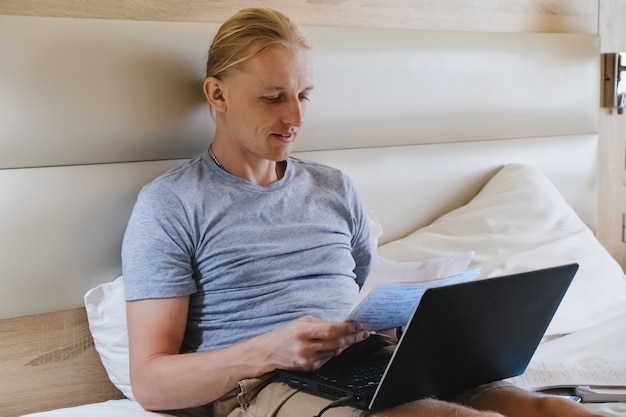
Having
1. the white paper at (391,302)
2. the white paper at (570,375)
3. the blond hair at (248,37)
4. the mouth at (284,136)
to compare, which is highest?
the blond hair at (248,37)

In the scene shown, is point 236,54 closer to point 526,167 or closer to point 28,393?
point 28,393

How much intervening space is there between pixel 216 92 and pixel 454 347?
2.22ft

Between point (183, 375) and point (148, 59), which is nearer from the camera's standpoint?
point (183, 375)

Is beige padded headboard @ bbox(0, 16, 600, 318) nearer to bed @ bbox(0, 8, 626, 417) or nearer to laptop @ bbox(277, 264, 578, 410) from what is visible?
bed @ bbox(0, 8, 626, 417)

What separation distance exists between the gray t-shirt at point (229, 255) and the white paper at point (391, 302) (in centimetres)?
25

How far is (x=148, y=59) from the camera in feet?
5.53

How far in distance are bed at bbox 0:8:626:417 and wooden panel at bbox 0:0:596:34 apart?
8 cm

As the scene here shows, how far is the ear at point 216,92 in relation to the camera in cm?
168

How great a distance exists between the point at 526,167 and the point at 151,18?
1039 mm

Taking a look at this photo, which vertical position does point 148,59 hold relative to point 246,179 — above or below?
above

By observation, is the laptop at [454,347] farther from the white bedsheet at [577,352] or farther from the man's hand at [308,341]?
the white bedsheet at [577,352]

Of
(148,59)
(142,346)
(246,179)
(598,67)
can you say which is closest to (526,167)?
(598,67)

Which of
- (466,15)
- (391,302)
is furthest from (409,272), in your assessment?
(466,15)

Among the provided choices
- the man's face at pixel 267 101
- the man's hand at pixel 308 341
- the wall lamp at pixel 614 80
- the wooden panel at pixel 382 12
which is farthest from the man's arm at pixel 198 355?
the wall lamp at pixel 614 80
